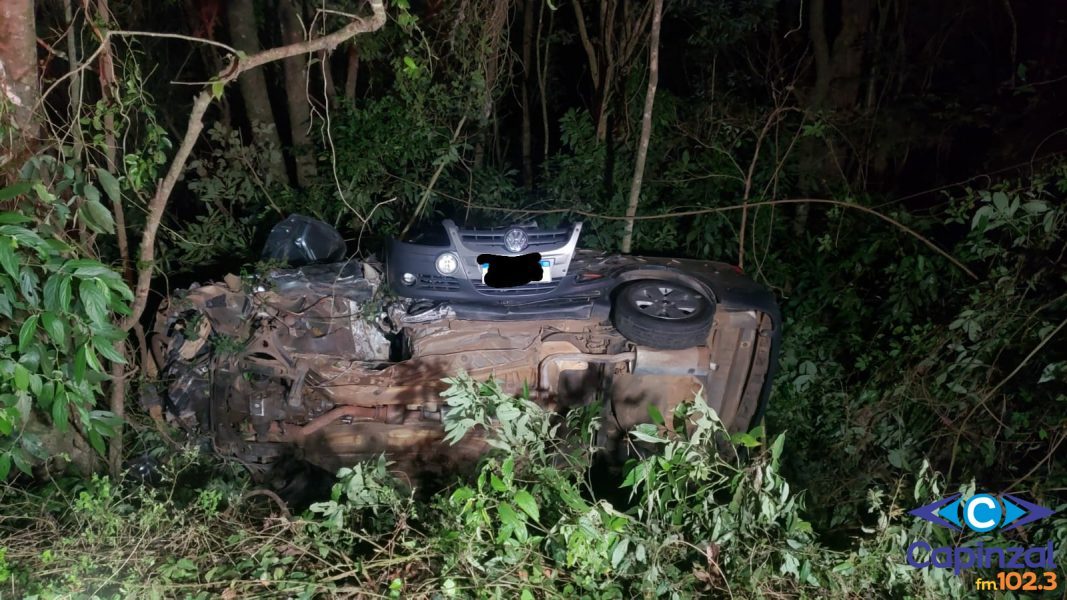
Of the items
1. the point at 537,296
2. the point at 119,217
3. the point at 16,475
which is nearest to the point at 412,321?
the point at 537,296

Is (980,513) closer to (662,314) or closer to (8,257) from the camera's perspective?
(662,314)

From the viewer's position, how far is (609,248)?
5.57 meters

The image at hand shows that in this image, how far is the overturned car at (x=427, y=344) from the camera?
3709 millimetres

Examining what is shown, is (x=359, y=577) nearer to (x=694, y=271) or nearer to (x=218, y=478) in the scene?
(x=218, y=478)

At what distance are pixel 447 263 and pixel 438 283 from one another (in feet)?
0.39

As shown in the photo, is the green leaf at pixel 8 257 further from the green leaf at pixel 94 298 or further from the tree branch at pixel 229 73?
the tree branch at pixel 229 73

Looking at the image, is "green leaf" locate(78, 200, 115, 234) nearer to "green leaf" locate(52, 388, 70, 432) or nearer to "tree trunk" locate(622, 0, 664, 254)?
"green leaf" locate(52, 388, 70, 432)

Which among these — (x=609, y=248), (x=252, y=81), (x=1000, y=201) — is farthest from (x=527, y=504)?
(x=252, y=81)

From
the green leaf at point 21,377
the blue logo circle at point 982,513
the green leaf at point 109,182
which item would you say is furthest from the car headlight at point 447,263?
the blue logo circle at point 982,513

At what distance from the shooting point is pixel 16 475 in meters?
3.18

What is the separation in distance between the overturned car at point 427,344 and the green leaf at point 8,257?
127 centimetres

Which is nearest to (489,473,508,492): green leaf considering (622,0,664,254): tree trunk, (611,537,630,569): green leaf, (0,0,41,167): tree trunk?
(611,537,630,569): green leaf

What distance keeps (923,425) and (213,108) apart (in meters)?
7.05

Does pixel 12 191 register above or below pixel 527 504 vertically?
above
